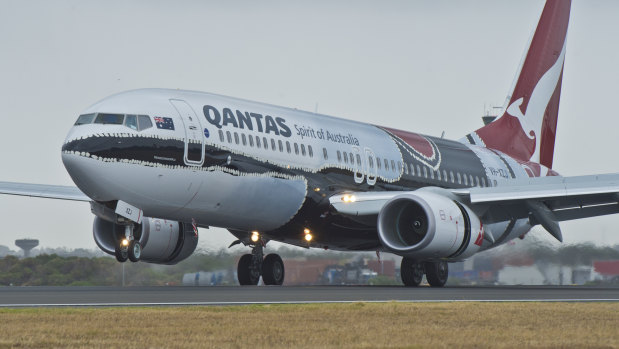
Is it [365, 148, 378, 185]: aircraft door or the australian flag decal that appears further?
[365, 148, 378, 185]: aircraft door

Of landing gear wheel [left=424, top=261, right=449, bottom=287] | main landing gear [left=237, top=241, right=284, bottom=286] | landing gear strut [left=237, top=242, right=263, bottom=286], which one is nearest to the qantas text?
main landing gear [left=237, top=241, right=284, bottom=286]

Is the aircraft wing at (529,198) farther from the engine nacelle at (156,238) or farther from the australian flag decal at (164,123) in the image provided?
the australian flag decal at (164,123)

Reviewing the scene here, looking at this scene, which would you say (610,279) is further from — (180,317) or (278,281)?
(180,317)

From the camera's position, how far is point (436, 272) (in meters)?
25.2

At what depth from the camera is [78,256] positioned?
26359mm

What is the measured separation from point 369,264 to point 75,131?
1123 centimetres

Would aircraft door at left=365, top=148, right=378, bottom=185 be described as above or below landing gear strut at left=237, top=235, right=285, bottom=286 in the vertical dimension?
above

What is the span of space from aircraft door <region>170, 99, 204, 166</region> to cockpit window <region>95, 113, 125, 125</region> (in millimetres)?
1233

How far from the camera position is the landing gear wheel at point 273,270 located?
24781 mm

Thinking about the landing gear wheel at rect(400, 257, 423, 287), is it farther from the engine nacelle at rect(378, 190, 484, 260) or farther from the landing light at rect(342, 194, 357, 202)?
the landing light at rect(342, 194, 357, 202)

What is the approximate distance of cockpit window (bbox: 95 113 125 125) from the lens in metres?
19.1

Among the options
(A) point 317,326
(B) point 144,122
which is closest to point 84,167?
(B) point 144,122

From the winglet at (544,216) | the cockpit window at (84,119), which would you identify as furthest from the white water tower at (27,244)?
the winglet at (544,216)

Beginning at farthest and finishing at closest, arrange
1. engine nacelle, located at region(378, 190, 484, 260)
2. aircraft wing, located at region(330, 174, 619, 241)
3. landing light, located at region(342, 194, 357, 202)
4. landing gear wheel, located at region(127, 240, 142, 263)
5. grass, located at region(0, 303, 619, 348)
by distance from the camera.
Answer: landing light, located at region(342, 194, 357, 202), aircraft wing, located at region(330, 174, 619, 241), engine nacelle, located at region(378, 190, 484, 260), landing gear wheel, located at region(127, 240, 142, 263), grass, located at region(0, 303, 619, 348)
